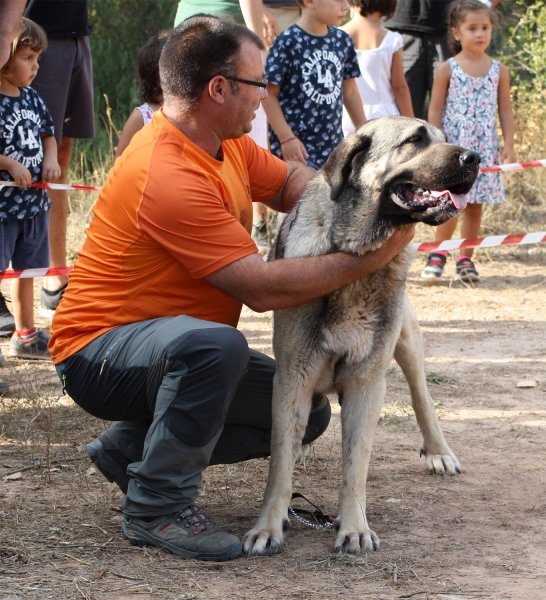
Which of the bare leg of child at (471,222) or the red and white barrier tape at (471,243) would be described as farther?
the bare leg of child at (471,222)

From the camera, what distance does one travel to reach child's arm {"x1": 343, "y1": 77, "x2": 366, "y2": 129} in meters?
5.59

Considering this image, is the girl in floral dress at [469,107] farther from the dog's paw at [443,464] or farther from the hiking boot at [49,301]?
the dog's paw at [443,464]

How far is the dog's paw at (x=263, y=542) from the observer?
2.73 m

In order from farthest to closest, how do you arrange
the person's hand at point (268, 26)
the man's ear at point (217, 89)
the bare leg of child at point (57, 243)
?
1. the bare leg of child at point (57, 243)
2. the person's hand at point (268, 26)
3. the man's ear at point (217, 89)

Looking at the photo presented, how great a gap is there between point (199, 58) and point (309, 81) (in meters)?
2.46

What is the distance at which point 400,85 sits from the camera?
6430mm

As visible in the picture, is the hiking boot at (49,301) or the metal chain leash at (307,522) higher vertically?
the hiking boot at (49,301)

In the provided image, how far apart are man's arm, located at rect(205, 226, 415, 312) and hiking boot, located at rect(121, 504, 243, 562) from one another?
0.74m

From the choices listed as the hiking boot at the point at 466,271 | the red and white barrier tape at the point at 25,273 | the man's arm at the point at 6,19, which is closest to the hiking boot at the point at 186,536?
the man's arm at the point at 6,19

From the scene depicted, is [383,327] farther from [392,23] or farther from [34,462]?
[392,23]

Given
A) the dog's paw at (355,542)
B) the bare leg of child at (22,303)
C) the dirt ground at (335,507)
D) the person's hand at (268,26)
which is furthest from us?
the person's hand at (268,26)

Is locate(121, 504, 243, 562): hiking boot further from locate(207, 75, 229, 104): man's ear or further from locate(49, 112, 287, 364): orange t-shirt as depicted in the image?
locate(207, 75, 229, 104): man's ear

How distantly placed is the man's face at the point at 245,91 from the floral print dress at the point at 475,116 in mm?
3929

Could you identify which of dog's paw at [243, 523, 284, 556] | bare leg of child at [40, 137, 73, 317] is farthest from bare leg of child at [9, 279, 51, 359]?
dog's paw at [243, 523, 284, 556]
